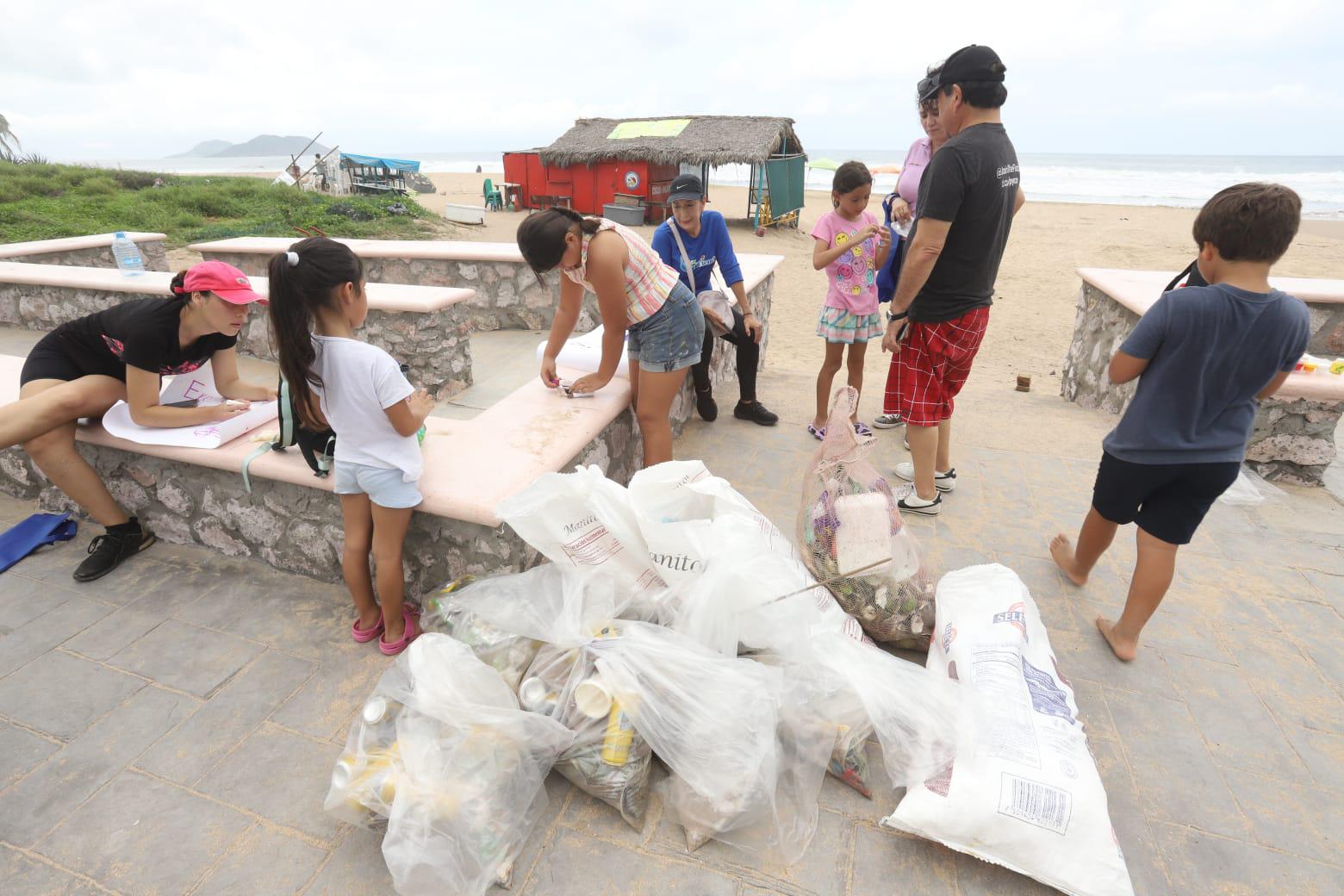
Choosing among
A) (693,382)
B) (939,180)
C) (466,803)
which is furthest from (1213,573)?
(466,803)

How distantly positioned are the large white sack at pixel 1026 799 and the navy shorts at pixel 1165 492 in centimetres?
77

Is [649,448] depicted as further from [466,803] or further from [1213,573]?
[1213,573]

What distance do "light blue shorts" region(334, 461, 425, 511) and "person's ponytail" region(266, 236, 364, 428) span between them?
289 millimetres

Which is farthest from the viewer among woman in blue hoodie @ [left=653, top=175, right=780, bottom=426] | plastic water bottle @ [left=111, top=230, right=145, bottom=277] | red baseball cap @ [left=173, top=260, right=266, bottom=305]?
plastic water bottle @ [left=111, top=230, right=145, bottom=277]

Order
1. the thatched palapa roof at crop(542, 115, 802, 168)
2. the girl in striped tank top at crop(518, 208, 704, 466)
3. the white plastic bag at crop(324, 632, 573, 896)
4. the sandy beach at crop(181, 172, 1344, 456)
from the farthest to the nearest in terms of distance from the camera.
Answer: the thatched palapa roof at crop(542, 115, 802, 168)
the sandy beach at crop(181, 172, 1344, 456)
the girl in striped tank top at crop(518, 208, 704, 466)
the white plastic bag at crop(324, 632, 573, 896)

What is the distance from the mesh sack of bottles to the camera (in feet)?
7.00

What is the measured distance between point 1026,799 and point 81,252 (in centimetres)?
911

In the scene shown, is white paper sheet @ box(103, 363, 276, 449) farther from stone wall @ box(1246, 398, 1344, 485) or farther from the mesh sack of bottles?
stone wall @ box(1246, 398, 1344, 485)

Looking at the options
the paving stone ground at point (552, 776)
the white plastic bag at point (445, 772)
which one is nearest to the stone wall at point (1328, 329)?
the paving stone ground at point (552, 776)

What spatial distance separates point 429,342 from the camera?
4.45 m

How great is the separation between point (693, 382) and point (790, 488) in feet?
3.62

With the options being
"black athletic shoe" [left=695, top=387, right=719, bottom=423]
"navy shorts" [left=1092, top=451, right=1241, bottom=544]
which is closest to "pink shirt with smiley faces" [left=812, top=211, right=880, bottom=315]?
"black athletic shoe" [left=695, top=387, right=719, bottom=423]

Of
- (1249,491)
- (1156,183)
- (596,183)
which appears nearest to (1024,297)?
(1249,491)

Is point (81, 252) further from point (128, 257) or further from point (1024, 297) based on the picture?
point (1024, 297)
